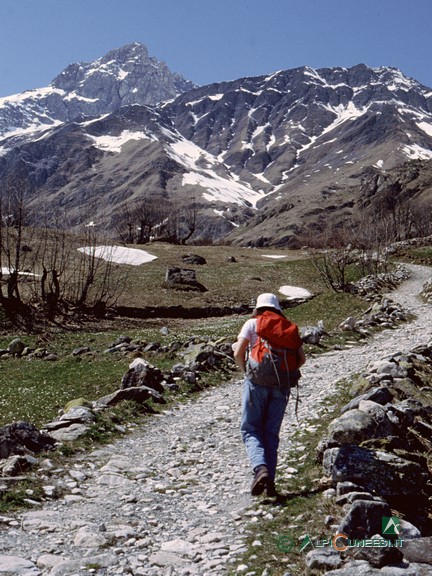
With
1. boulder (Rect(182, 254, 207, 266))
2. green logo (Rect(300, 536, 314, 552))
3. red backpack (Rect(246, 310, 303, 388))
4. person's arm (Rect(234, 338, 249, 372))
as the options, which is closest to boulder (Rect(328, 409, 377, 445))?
red backpack (Rect(246, 310, 303, 388))

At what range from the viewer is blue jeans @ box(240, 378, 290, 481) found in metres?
8.58

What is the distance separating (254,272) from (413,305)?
27.4m

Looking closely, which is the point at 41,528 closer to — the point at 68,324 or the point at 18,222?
the point at 68,324

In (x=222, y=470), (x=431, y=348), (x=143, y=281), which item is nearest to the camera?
(x=222, y=470)

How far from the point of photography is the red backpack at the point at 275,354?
847 centimetres

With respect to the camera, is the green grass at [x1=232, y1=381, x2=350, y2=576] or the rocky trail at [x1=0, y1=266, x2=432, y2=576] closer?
the green grass at [x1=232, y1=381, x2=350, y2=576]

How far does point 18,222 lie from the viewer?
36031 mm

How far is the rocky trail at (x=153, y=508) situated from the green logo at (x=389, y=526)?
5.79 ft

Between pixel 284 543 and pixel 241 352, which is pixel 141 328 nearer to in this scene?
pixel 241 352

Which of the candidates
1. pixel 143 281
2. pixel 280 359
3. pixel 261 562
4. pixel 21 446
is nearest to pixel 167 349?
pixel 21 446

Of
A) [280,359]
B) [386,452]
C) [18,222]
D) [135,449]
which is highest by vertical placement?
[18,222]

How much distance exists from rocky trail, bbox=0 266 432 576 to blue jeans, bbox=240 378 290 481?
0.86 meters

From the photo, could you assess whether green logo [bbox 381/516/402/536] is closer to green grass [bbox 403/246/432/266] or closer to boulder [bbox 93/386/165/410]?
boulder [bbox 93/386/165/410]

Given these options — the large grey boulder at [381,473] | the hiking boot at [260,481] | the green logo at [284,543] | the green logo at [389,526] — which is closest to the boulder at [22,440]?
the hiking boot at [260,481]
